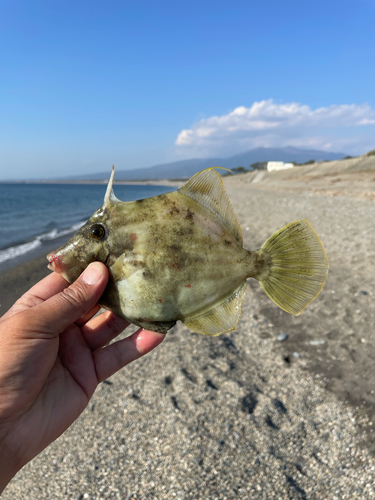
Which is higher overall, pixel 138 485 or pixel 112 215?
pixel 112 215

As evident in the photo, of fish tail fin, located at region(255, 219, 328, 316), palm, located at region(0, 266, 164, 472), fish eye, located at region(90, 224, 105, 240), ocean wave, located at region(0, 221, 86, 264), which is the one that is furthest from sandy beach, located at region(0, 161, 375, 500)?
ocean wave, located at region(0, 221, 86, 264)

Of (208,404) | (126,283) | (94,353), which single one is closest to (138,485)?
(208,404)

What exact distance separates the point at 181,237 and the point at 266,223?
12.8 m

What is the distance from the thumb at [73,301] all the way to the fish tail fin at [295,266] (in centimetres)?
108

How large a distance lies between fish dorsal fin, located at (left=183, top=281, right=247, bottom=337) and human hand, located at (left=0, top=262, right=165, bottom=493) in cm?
69

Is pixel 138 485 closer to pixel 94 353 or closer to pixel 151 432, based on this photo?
pixel 151 432

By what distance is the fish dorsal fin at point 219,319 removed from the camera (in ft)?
6.68

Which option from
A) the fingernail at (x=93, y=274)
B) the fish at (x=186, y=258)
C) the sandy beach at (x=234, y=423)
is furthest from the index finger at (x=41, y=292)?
the sandy beach at (x=234, y=423)

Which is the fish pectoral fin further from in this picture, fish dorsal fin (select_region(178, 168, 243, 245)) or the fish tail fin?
the fish tail fin

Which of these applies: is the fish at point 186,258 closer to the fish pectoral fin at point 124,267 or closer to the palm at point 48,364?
the fish pectoral fin at point 124,267

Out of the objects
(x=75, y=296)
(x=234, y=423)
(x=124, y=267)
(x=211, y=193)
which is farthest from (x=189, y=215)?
(x=234, y=423)

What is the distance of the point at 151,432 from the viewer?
3754 mm

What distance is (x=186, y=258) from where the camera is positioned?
6.14 feet

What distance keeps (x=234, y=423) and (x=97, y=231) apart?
3263 mm
